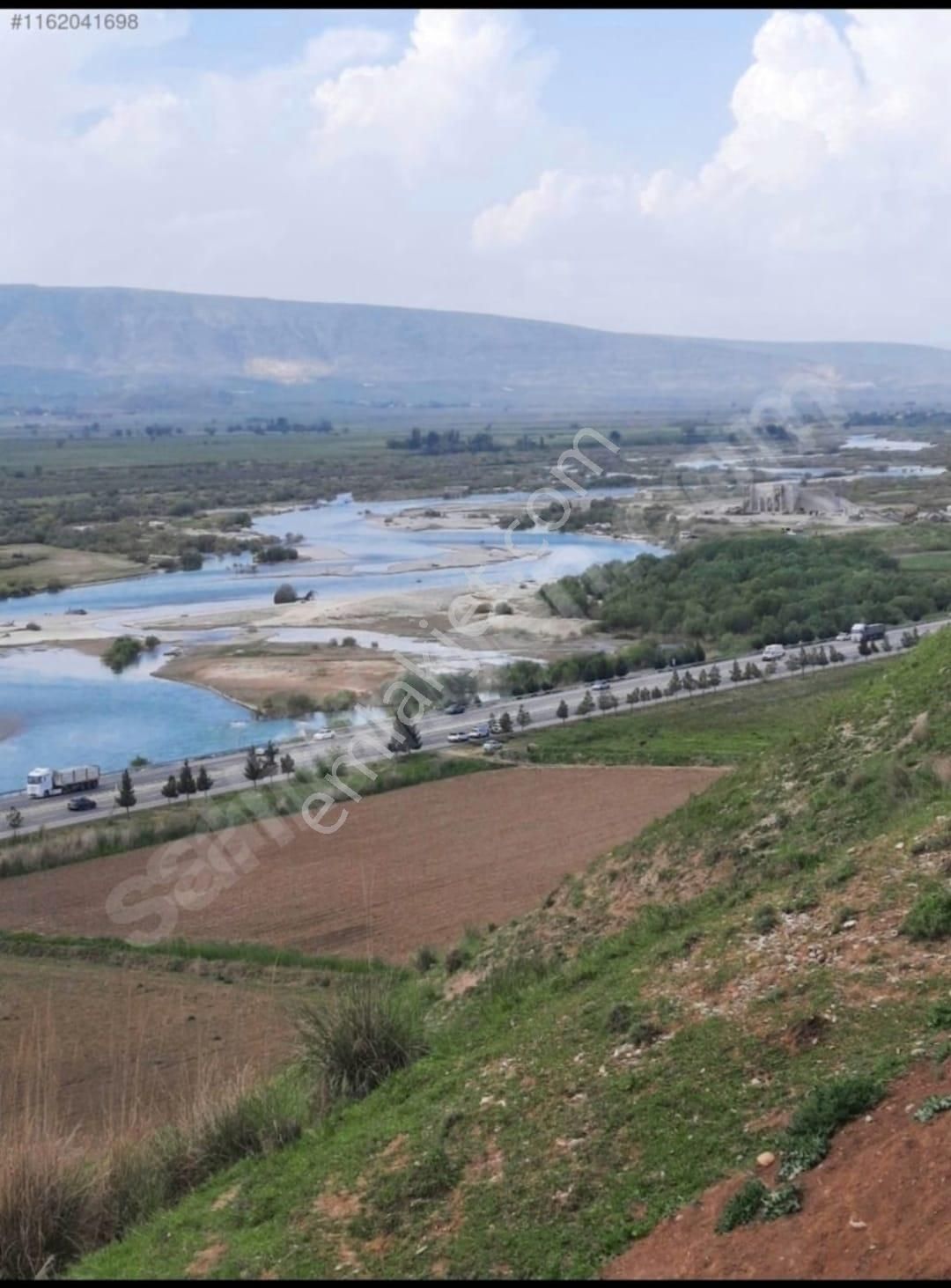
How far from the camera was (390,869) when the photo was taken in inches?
747

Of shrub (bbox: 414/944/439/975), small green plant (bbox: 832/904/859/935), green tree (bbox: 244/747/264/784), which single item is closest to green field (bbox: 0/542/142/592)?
green tree (bbox: 244/747/264/784)

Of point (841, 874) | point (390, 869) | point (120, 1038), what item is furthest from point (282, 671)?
point (841, 874)

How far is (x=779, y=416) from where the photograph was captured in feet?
356

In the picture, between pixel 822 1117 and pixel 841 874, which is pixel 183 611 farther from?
pixel 822 1117

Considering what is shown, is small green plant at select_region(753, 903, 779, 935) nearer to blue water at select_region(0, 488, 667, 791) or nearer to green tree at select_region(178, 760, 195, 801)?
green tree at select_region(178, 760, 195, 801)

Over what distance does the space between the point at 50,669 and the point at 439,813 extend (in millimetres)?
19073

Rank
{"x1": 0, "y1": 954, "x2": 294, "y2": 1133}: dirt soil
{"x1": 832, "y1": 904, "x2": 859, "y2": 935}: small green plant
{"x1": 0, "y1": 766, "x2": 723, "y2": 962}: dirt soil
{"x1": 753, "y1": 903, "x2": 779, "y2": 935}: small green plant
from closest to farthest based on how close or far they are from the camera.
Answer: {"x1": 832, "y1": 904, "x2": 859, "y2": 935}: small green plant
{"x1": 753, "y1": 903, "x2": 779, "y2": 935}: small green plant
{"x1": 0, "y1": 954, "x2": 294, "y2": 1133}: dirt soil
{"x1": 0, "y1": 766, "x2": 723, "y2": 962}: dirt soil

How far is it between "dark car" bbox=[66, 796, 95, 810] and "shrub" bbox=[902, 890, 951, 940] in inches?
748

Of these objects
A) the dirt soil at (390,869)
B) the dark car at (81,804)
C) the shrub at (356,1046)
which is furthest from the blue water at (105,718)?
the shrub at (356,1046)

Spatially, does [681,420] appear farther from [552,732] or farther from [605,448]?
[552,732]

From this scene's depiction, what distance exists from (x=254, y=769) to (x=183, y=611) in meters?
23.0

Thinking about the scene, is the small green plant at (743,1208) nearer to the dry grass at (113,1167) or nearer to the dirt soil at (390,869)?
the dry grass at (113,1167)

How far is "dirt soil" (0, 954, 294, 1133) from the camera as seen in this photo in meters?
9.74

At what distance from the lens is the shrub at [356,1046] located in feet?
25.8
